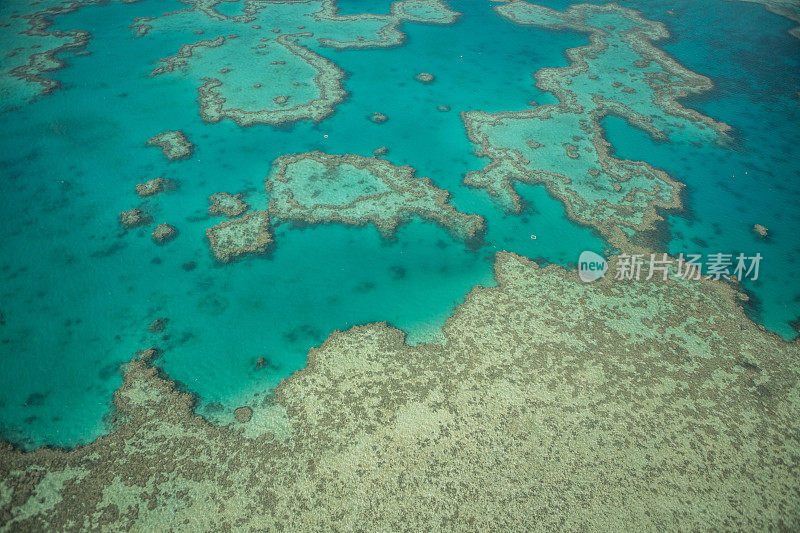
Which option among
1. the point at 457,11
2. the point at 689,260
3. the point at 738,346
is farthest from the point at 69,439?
the point at 457,11

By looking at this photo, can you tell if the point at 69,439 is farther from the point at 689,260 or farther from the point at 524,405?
the point at 689,260

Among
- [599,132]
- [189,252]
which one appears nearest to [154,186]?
[189,252]

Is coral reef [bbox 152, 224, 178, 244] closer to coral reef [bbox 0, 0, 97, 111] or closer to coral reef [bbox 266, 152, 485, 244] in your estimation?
coral reef [bbox 266, 152, 485, 244]
